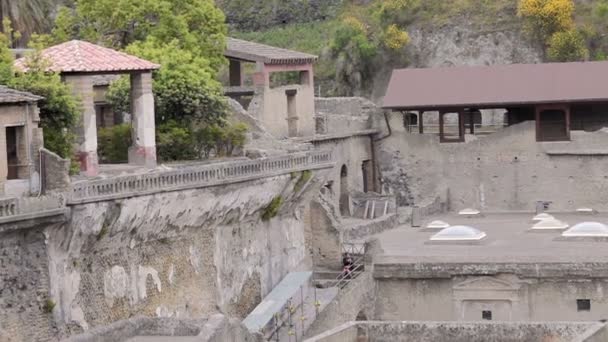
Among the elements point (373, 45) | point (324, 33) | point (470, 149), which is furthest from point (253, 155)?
point (324, 33)

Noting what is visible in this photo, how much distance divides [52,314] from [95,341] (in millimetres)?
5408

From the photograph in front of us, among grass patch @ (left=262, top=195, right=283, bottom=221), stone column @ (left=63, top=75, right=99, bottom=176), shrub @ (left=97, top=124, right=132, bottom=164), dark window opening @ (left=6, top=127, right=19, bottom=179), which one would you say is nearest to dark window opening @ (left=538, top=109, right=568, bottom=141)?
grass patch @ (left=262, top=195, right=283, bottom=221)

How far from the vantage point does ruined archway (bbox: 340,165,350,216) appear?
74.6 metres

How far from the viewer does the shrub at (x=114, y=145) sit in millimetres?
57750

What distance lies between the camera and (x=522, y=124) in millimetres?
75000

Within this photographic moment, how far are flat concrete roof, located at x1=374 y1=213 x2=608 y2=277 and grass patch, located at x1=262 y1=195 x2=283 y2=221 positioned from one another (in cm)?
410

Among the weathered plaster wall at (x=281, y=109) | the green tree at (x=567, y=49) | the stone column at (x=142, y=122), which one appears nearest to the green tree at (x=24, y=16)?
the weathered plaster wall at (x=281, y=109)

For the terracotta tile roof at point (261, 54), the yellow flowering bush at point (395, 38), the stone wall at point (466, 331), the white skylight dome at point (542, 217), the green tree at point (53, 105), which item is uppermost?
the yellow flowering bush at point (395, 38)

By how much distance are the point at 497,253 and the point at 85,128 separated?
15.5 m

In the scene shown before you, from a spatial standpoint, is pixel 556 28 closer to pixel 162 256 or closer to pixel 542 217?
pixel 542 217

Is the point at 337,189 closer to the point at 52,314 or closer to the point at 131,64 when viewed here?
the point at 131,64

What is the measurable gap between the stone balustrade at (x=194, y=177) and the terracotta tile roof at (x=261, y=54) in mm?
9286

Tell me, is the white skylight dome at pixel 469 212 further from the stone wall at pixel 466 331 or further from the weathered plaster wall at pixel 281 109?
the stone wall at pixel 466 331

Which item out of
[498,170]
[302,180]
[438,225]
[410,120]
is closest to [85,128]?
[302,180]
